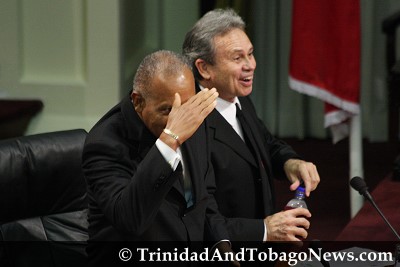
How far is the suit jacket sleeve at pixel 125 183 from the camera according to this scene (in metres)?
2.05

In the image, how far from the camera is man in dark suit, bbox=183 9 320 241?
272 cm

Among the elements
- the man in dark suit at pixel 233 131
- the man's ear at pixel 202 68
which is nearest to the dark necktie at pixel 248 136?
the man in dark suit at pixel 233 131

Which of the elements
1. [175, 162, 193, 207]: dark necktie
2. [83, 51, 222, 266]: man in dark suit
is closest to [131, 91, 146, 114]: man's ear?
[83, 51, 222, 266]: man in dark suit

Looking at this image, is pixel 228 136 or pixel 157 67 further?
pixel 228 136

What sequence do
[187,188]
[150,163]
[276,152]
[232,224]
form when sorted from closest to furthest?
1. [150,163]
2. [187,188]
3. [232,224]
4. [276,152]

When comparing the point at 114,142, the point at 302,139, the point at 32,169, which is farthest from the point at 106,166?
the point at 302,139

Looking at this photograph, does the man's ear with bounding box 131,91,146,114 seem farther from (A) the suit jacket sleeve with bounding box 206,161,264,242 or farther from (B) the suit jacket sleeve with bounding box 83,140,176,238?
(A) the suit jacket sleeve with bounding box 206,161,264,242

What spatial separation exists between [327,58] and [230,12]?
1.46 meters

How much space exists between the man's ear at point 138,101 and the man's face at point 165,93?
1 centimetres

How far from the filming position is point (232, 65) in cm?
280

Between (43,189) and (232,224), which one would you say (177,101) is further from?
(43,189)

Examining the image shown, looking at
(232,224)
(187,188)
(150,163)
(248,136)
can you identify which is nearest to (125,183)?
(150,163)

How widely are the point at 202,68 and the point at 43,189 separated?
60 cm

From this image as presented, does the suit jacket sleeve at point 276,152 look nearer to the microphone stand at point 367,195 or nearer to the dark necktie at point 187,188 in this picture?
the microphone stand at point 367,195
